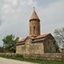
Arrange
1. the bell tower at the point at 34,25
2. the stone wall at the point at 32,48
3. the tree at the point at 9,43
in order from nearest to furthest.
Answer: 1. the stone wall at the point at 32,48
2. the bell tower at the point at 34,25
3. the tree at the point at 9,43

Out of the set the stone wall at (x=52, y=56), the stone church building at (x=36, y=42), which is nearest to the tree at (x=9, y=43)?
the stone church building at (x=36, y=42)

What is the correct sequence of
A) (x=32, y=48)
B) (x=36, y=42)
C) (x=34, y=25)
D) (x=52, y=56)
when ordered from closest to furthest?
(x=52, y=56) < (x=36, y=42) < (x=32, y=48) < (x=34, y=25)

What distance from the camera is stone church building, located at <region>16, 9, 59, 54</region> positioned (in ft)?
154

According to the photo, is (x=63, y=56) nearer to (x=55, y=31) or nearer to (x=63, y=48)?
(x=63, y=48)

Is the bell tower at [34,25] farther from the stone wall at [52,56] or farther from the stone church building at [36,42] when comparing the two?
the stone wall at [52,56]

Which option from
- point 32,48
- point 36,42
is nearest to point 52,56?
point 36,42

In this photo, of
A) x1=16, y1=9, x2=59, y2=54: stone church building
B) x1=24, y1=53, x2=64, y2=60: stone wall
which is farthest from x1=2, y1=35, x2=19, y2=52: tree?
x1=24, y1=53, x2=64, y2=60: stone wall

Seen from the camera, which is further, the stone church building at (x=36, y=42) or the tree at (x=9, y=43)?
the tree at (x=9, y=43)

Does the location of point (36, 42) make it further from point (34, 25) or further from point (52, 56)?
point (52, 56)

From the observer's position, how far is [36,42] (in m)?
48.6

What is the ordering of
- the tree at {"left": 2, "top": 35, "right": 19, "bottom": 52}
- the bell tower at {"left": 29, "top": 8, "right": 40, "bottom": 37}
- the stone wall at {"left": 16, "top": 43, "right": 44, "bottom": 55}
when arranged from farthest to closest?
the tree at {"left": 2, "top": 35, "right": 19, "bottom": 52}
the bell tower at {"left": 29, "top": 8, "right": 40, "bottom": 37}
the stone wall at {"left": 16, "top": 43, "right": 44, "bottom": 55}

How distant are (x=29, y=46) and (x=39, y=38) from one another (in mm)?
4110

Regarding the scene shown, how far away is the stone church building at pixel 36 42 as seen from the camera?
47062mm

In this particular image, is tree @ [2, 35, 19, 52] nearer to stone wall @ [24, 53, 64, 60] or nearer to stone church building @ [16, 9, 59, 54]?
stone church building @ [16, 9, 59, 54]
